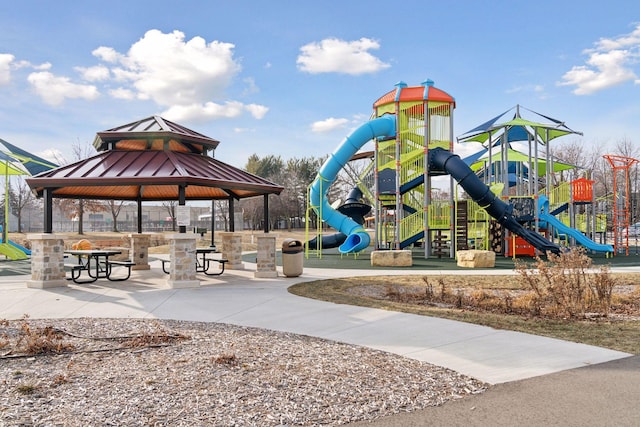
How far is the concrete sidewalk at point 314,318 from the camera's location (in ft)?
18.3

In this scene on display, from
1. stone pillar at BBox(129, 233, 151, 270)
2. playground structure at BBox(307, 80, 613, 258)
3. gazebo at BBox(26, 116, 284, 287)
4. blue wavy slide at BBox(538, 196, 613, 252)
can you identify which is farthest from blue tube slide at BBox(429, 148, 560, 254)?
stone pillar at BBox(129, 233, 151, 270)

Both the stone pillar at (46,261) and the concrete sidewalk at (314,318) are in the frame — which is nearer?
the concrete sidewalk at (314,318)

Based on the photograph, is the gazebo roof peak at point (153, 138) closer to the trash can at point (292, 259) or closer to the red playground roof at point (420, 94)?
the trash can at point (292, 259)

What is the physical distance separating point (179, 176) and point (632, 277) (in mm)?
12481

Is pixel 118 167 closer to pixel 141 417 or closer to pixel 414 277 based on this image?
pixel 414 277

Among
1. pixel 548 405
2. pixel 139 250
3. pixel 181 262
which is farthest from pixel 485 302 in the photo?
pixel 139 250

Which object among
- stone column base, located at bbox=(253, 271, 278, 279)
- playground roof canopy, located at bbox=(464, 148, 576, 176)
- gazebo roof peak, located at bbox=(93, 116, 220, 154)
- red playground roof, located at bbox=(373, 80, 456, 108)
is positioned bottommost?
stone column base, located at bbox=(253, 271, 278, 279)

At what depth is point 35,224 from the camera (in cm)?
6169

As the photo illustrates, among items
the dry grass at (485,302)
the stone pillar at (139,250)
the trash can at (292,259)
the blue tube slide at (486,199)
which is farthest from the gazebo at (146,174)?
the blue tube slide at (486,199)

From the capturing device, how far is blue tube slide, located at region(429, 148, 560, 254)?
20344mm

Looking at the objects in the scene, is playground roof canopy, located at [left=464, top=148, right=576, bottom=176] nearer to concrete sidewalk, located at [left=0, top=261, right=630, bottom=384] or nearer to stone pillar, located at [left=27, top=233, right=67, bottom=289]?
concrete sidewalk, located at [left=0, top=261, right=630, bottom=384]

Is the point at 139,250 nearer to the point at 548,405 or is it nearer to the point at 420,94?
the point at 420,94

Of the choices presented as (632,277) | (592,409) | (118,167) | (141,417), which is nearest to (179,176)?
(118,167)

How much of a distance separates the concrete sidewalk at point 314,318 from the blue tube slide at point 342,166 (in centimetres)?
998
